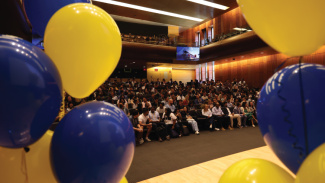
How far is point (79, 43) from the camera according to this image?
998 millimetres

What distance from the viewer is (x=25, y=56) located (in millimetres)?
711

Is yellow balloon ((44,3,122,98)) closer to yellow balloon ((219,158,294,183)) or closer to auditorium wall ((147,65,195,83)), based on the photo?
yellow balloon ((219,158,294,183))

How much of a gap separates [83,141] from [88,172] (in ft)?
0.47

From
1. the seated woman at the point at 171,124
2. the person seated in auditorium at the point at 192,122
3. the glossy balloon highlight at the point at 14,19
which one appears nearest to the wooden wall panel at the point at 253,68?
the person seated in auditorium at the point at 192,122

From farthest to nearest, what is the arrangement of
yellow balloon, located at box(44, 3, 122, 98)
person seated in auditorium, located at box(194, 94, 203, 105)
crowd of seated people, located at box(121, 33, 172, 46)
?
crowd of seated people, located at box(121, 33, 172, 46) < person seated in auditorium, located at box(194, 94, 203, 105) < yellow balloon, located at box(44, 3, 122, 98)

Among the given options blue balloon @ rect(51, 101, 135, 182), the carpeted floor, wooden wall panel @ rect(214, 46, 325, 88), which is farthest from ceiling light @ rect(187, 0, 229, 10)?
blue balloon @ rect(51, 101, 135, 182)

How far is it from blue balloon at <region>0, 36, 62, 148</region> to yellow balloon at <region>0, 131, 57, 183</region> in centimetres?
21

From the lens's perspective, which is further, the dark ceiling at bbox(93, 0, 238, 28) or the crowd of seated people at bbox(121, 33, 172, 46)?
the crowd of seated people at bbox(121, 33, 172, 46)

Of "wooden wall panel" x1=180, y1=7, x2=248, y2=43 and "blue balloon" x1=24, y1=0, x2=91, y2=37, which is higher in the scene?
"wooden wall panel" x1=180, y1=7, x2=248, y2=43

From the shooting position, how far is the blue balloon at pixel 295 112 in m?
0.69

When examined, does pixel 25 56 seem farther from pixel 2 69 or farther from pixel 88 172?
pixel 88 172

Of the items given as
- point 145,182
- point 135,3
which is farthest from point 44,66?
point 135,3

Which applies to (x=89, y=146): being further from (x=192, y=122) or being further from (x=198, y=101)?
(x=198, y=101)

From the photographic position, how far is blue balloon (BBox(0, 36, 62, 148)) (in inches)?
25.9
